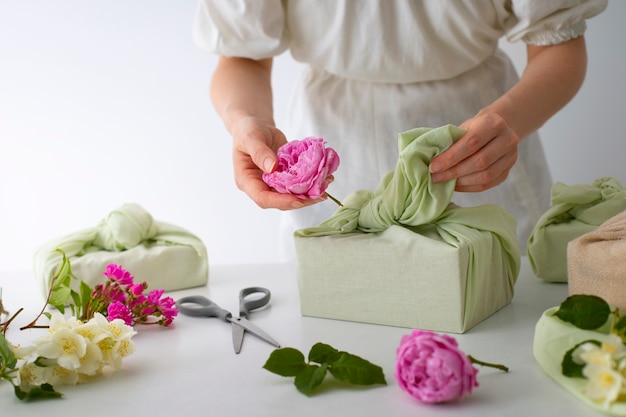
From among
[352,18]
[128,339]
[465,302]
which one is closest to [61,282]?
[128,339]

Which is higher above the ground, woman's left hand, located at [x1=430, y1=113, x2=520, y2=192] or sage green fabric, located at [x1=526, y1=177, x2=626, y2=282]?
woman's left hand, located at [x1=430, y1=113, x2=520, y2=192]

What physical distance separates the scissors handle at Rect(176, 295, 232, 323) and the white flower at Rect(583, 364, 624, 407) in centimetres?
47

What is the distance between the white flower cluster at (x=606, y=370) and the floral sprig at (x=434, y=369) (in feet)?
0.32

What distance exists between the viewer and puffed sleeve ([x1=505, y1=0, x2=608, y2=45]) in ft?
4.18

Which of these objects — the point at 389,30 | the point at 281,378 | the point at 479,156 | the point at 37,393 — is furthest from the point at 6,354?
the point at 389,30

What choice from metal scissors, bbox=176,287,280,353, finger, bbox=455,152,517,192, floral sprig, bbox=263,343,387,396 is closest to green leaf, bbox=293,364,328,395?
floral sprig, bbox=263,343,387,396

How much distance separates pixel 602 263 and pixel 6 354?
61 centimetres

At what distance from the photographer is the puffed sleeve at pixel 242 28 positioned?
1360 millimetres

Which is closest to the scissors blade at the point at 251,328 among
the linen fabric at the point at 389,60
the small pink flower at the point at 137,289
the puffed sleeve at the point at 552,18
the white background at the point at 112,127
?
the small pink flower at the point at 137,289

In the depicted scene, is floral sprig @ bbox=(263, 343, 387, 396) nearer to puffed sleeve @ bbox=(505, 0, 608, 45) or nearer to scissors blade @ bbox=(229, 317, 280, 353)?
scissors blade @ bbox=(229, 317, 280, 353)

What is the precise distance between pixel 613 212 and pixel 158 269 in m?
0.66

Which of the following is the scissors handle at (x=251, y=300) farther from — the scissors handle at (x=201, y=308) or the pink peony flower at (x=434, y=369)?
A: the pink peony flower at (x=434, y=369)

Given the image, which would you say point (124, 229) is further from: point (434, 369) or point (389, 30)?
point (434, 369)

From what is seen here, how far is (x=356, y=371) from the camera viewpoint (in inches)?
29.4
